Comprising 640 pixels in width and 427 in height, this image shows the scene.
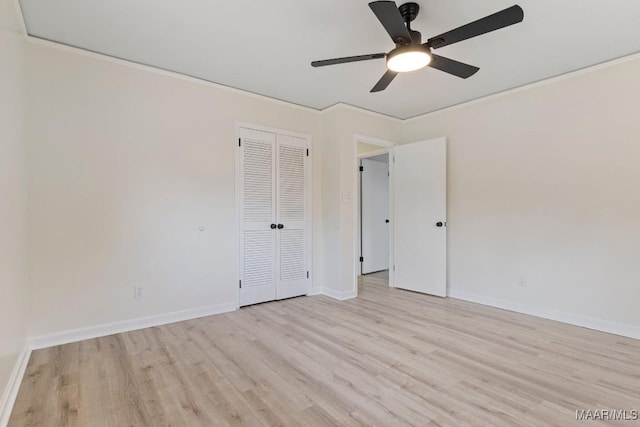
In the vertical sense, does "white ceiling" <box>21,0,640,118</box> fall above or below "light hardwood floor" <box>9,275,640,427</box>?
above

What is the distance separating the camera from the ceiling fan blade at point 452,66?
222cm

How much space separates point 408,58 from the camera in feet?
7.08

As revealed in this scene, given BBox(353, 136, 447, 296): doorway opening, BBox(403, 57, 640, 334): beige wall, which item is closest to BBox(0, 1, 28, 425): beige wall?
BBox(353, 136, 447, 296): doorway opening

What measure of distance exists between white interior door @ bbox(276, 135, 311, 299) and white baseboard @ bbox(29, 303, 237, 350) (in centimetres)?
82

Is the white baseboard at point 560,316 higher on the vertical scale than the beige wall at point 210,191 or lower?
lower

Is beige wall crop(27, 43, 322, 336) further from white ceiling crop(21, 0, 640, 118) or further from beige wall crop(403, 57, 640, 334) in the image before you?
beige wall crop(403, 57, 640, 334)

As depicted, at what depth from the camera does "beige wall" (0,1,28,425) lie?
175 cm

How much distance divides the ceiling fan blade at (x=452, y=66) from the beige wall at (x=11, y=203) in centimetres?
270

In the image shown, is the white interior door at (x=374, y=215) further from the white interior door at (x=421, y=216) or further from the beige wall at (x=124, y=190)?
the beige wall at (x=124, y=190)

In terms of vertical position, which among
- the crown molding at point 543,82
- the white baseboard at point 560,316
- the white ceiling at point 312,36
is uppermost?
the white ceiling at point 312,36

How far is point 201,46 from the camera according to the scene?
272 cm

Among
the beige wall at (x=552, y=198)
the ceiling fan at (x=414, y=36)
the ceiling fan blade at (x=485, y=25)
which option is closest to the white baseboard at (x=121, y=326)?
the ceiling fan at (x=414, y=36)

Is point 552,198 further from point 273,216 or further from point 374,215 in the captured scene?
point 273,216

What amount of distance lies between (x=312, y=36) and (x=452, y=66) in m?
1.13
